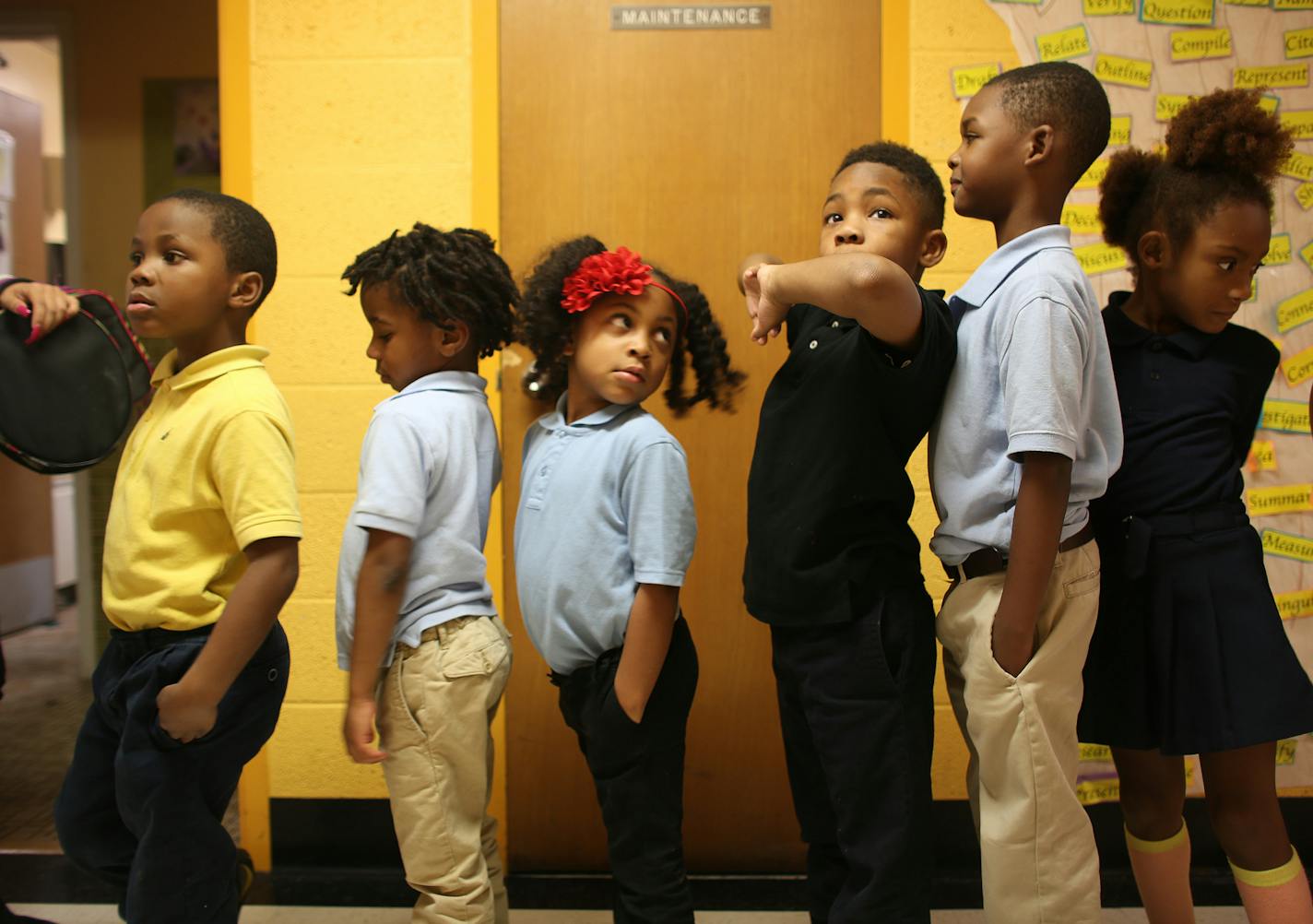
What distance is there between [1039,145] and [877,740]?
0.88 meters

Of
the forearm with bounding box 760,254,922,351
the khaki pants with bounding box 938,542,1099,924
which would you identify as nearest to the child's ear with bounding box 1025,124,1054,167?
the forearm with bounding box 760,254,922,351

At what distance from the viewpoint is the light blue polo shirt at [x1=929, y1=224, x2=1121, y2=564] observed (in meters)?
1.15

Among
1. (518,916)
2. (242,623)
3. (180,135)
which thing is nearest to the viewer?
(242,623)

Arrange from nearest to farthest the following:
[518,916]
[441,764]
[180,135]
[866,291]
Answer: [866,291], [441,764], [518,916], [180,135]

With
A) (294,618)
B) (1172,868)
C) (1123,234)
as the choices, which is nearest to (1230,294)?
(1123,234)

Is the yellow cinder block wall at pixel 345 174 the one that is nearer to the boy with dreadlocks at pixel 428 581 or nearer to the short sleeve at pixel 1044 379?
the boy with dreadlocks at pixel 428 581

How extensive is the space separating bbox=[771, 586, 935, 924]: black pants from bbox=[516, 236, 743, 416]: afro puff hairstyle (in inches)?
18.3

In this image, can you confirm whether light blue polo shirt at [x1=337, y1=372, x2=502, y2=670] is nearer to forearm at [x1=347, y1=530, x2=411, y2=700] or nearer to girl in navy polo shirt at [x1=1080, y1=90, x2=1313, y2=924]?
forearm at [x1=347, y1=530, x2=411, y2=700]

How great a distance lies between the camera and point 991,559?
126 cm

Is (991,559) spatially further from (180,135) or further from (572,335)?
(180,135)

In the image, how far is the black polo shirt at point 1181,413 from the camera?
4.59 ft

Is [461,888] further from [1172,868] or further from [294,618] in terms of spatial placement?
[1172,868]

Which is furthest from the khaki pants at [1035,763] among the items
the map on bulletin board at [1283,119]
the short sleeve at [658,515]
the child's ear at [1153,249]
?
the map on bulletin board at [1283,119]

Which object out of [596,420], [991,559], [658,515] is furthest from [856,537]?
[596,420]
